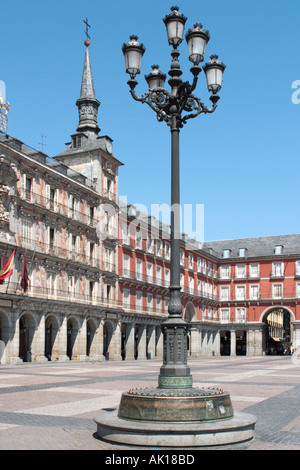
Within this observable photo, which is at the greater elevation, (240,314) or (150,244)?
(150,244)

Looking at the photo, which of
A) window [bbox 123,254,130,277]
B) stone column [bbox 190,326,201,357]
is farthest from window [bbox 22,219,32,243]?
stone column [bbox 190,326,201,357]

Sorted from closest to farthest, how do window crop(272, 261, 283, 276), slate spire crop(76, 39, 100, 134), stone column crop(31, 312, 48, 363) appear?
1. stone column crop(31, 312, 48, 363)
2. slate spire crop(76, 39, 100, 134)
3. window crop(272, 261, 283, 276)

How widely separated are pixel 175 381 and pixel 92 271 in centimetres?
3457

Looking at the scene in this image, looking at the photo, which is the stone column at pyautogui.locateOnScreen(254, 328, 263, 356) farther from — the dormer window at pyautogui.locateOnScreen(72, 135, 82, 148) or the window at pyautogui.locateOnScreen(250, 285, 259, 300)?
the dormer window at pyautogui.locateOnScreen(72, 135, 82, 148)

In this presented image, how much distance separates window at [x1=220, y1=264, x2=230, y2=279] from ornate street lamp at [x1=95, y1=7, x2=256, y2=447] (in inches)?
2543

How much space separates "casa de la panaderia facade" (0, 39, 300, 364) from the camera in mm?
35000

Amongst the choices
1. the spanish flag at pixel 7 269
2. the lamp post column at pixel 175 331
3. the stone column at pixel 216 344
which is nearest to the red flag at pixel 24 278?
the spanish flag at pixel 7 269

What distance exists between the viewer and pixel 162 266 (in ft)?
189

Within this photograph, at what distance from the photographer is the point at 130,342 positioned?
161 ft

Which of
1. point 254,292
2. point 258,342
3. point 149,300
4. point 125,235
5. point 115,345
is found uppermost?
point 125,235

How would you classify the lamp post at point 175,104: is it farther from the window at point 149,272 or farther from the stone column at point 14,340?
the window at point 149,272

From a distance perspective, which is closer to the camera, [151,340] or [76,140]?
[76,140]

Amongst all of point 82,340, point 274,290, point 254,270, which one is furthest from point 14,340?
point 254,270

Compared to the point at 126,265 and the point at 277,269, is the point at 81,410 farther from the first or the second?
the point at 277,269
